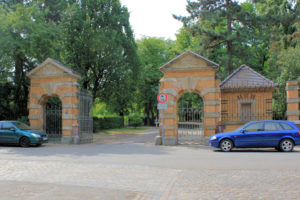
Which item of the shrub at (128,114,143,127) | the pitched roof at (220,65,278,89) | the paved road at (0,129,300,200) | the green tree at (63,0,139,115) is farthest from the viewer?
the shrub at (128,114,143,127)

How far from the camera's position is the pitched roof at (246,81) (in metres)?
21.5

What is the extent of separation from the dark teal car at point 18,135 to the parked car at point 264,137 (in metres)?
10.2

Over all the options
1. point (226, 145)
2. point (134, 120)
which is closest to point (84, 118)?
point (226, 145)

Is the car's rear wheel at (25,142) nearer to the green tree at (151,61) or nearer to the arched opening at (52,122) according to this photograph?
the arched opening at (52,122)

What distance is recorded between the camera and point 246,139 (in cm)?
1345

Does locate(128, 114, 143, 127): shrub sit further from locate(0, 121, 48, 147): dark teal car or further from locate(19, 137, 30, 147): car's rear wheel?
locate(19, 137, 30, 147): car's rear wheel

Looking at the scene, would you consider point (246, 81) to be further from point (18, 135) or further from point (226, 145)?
point (18, 135)

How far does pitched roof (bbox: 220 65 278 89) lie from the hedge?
54.7 ft

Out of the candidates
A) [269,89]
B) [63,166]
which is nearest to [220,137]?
[63,166]

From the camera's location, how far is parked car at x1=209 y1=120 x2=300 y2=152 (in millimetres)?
13242

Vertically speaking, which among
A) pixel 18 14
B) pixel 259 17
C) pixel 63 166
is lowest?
pixel 63 166

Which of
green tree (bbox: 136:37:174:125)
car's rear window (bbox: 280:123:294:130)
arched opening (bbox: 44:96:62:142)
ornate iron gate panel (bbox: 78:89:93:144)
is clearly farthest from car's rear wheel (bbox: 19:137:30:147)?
green tree (bbox: 136:37:174:125)

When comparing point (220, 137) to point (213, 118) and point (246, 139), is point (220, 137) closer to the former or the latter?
point (246, 139)

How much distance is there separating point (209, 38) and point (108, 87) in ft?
39.7
